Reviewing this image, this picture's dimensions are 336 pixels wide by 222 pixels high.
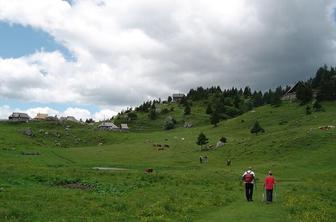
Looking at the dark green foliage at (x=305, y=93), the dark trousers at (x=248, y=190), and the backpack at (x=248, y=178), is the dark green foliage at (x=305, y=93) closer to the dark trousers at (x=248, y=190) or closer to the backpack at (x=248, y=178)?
the backpack at (x=248, y=178)

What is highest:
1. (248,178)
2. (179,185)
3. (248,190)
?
(248,178)

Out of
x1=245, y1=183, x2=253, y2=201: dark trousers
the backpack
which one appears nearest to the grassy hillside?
x1=245, y1=183, x2=253, y2=201: dark trousers

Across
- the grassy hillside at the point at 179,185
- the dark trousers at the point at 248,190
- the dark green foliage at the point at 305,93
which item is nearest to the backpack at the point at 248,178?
the dark trousers at the point at 248,190

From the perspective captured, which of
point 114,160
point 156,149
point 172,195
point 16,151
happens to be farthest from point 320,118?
point 172,195

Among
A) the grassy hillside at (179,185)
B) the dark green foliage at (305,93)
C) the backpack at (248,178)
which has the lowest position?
the grassy hillside at (179,185)

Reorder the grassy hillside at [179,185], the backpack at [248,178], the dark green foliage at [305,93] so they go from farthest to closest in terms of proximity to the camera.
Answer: the dark green foliage at [305,93] < the backpack at [248,178] < the grassy hillside at [179,185]

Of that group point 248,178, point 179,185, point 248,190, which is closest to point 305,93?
point 179,185

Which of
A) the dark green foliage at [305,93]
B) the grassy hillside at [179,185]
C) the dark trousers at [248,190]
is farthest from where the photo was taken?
the dark green foliage at [305,93]

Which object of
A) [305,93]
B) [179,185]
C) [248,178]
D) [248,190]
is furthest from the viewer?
[305,93]

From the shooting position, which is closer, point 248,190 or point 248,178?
point 248,190

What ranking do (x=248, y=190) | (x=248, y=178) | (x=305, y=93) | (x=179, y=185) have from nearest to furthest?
(x=248, y=190) < (x=248, y=178) < (x=179, y=185) < (x=305, y=93)

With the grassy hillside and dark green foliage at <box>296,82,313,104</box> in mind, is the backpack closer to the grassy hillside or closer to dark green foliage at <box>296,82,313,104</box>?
the grassy hillside

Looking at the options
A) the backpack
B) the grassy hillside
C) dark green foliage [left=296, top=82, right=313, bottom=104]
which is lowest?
the grassy hillside

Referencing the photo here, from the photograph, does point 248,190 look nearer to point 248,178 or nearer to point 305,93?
point 248,178
